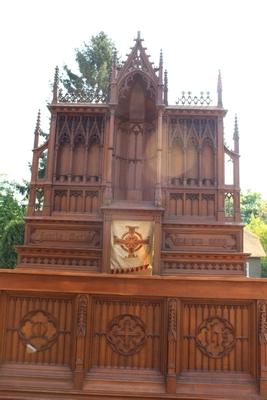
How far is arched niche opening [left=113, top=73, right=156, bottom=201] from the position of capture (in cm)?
1262

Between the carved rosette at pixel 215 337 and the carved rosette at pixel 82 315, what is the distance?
50.4 inches

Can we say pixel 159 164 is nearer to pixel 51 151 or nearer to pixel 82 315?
pixel 51 151

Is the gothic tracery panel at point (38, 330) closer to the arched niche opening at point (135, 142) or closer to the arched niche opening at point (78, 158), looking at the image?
the arched niche opening at point (135, 142)

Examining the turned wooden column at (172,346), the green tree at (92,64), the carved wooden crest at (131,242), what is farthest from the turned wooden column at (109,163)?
the green tree at (92,64)

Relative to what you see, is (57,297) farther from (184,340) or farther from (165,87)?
(165,87)

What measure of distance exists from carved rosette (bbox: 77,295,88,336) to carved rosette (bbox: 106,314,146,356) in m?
0.30

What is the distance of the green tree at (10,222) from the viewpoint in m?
19.3

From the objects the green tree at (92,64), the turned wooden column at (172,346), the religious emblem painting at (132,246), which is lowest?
the turned wooden column at (172,346)

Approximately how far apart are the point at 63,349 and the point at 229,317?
6.28ft

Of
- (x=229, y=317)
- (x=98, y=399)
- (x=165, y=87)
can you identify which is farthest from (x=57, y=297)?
(x=165, y=87)

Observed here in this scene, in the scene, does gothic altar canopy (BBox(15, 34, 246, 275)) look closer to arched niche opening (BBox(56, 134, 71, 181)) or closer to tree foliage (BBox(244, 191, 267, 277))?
arched niche opening (BBox(56, 134, 71, 181))

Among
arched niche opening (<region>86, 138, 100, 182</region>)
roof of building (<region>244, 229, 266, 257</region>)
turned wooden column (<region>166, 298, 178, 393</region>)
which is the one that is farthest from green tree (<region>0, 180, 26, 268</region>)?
roof of building (<region>244, 229, 266, 257</region>)

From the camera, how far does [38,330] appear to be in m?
4.88

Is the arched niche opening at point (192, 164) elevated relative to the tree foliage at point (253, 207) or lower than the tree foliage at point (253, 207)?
lower
